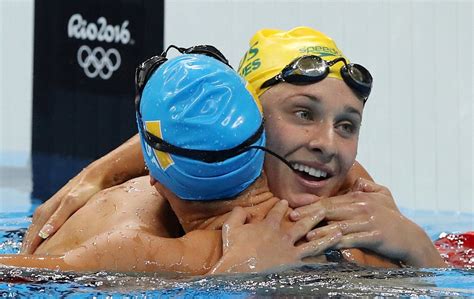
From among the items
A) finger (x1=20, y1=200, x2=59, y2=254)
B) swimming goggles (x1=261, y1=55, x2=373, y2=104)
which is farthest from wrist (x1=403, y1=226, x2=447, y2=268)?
finger (x1=20, y1=200, x2=59, y2=254)

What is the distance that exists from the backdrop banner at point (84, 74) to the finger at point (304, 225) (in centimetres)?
435

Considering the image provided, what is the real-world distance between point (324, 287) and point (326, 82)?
0.79m

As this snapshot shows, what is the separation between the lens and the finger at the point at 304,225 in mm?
3062

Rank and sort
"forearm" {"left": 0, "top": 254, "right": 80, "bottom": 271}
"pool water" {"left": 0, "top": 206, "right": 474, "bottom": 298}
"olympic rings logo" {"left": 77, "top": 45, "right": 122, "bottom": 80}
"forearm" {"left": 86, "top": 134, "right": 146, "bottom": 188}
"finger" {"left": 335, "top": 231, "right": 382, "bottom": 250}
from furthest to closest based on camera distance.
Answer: "olympic rings logo" {"left": 77, "top": 45, "right": 122, "bottom": 80} < "forearm" {"left": 86, "top": 134, "right": 146, "bottom": 188} < "finger" {"left": 335, "top": 231, "right": 382, "bottom": 250} < "forearm" {"left": 0, "top": 254, "right": 80, "bottom": 271} < "pool water" {"left": 0, "top": 206, "right": 474, "bottom": 298}

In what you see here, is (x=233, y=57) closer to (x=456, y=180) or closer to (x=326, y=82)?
(x=456, y=180)

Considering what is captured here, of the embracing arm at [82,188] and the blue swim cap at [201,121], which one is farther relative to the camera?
the embracing arm at [82,188]

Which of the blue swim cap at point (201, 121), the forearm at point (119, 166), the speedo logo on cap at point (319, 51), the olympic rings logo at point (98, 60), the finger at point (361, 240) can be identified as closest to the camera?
the blue swim cap at point (201, 121)

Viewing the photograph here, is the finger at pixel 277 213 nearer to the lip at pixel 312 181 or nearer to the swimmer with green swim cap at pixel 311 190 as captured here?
the swimmer with green swim cap at pixel 311 190

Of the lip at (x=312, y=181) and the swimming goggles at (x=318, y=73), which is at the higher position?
the swimming goggles at (x=318, y=73)

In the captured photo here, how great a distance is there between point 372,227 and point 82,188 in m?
1.13

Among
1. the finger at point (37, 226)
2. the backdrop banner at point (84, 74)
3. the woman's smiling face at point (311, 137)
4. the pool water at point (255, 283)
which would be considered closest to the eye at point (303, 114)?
the woman's smiling face at point (311, 137)

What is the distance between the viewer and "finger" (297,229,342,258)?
304 cm

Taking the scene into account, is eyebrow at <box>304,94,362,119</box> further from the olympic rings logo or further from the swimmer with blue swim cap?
the olympic rings logo

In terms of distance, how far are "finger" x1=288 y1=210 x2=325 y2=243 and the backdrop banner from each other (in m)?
4.35
